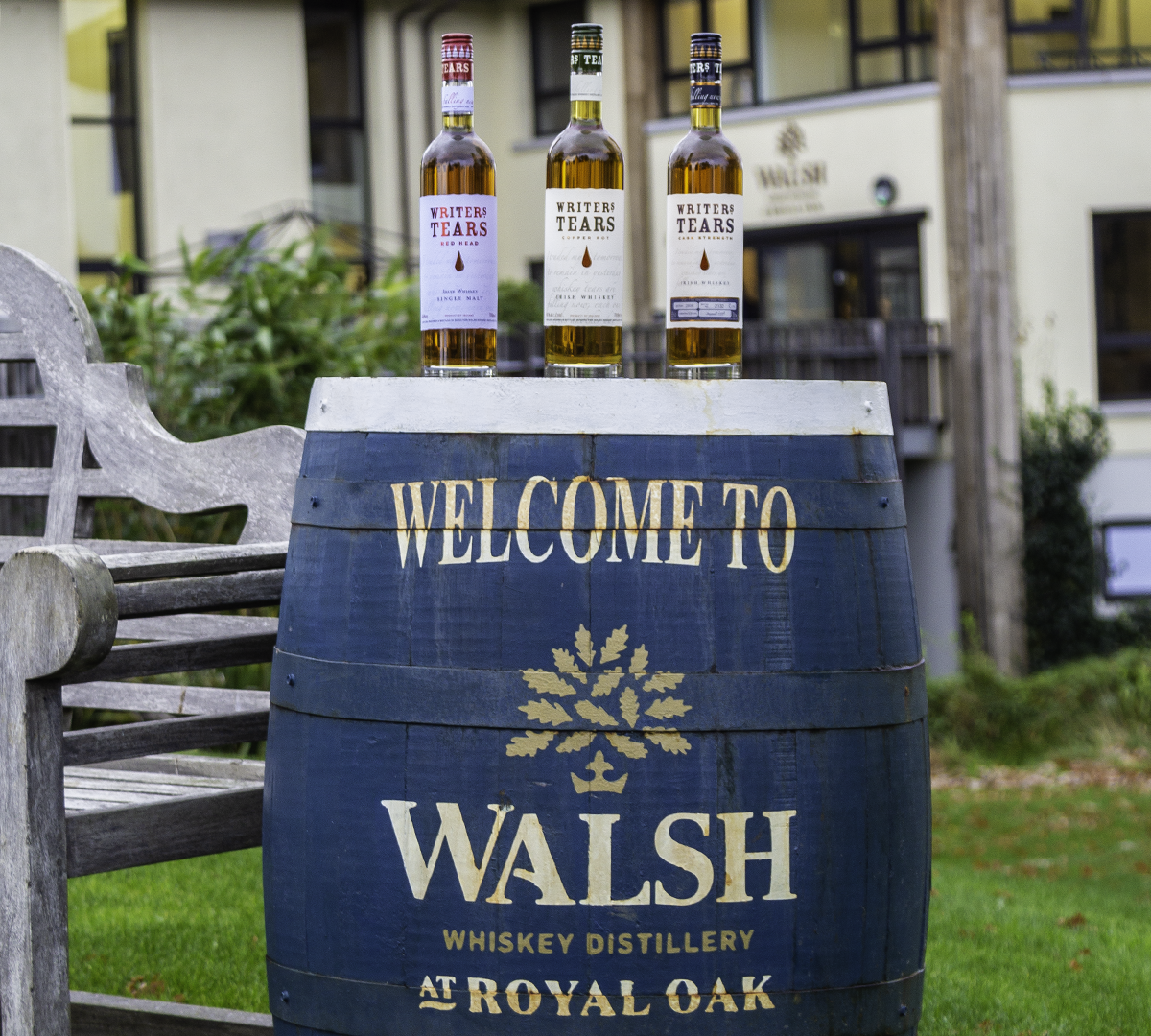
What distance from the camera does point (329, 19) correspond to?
17812 millimetres

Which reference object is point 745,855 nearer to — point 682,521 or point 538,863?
point 538,863

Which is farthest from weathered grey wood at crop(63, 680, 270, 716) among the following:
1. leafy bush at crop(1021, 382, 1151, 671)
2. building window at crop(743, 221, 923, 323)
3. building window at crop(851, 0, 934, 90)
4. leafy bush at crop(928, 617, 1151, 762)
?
building window at crop(851, 0, 934, 90)

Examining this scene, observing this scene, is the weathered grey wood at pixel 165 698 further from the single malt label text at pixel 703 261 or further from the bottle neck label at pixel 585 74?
the bottle neck label at pixel 585 74

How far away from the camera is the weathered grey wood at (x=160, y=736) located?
2.42m

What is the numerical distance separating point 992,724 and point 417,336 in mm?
6889

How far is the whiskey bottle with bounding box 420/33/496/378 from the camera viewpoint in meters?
2.33

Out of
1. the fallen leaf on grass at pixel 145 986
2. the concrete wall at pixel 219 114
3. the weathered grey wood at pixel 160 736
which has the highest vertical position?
the concrete wall at pixel 219 114

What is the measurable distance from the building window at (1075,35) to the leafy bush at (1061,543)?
3.07 m

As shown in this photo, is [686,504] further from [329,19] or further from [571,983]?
[329,19]

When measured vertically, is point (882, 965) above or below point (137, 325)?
below

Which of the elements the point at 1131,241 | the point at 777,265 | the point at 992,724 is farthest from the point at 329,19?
the point at 992,724

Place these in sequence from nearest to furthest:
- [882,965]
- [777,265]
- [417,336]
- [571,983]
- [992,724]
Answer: [571,983] → [882,965] → [417,336] → [992,724] → [777,265]

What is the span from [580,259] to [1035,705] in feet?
38.9

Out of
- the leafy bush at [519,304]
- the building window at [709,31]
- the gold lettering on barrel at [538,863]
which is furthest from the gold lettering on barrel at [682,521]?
the building window at [709,31]
